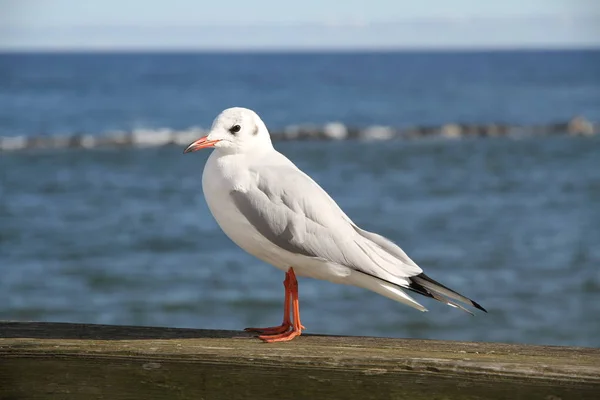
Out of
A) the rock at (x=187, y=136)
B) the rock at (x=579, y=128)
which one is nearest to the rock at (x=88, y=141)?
the rock at (x=187, y=136)

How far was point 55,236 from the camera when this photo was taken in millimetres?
13031

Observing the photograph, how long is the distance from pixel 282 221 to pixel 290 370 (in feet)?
3.01

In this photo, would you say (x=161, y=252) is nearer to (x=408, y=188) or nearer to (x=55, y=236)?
(x=55, y=236)

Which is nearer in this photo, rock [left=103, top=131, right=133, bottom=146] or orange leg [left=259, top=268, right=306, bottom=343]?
orange leg [left=259, top=268, right=306, bottom=343]

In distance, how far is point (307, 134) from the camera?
110 feet

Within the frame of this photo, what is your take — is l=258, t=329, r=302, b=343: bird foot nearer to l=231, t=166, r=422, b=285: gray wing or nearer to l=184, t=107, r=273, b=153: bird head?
l=231, t=166, r=422, b=285: gray wing

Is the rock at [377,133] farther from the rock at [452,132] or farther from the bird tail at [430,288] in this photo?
the bird tail at [430,288]

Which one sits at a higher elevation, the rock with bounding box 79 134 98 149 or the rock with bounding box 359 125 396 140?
the rock with bounding box 359 125 396 140

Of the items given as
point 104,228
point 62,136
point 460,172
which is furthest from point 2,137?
point 104,228

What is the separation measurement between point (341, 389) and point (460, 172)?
1874 centimetres

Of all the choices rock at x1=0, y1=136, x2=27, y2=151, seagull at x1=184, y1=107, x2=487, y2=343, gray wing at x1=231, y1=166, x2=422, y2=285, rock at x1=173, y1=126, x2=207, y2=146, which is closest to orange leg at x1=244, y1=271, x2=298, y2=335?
seagull at x1=184, y1=107, x2=487, y2=343

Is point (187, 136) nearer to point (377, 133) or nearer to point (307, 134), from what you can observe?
point (307, 134)

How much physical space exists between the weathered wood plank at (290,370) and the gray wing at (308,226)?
59 cm

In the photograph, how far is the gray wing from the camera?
3004 millimetres
